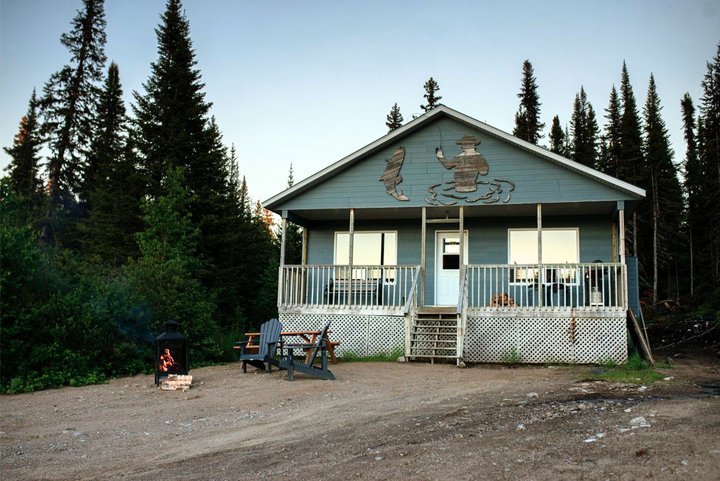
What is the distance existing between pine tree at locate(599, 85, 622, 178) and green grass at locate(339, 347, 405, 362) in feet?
79.8

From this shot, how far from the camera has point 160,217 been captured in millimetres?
19344

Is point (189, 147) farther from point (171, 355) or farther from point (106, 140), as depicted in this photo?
point (171, 355)

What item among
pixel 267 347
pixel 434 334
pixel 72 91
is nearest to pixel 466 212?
pixel 434 334

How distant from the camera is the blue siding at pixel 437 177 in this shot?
14281mm

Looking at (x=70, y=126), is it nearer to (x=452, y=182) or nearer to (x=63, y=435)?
(x=452, y=182)

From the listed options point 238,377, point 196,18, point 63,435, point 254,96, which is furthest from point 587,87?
point 63,435

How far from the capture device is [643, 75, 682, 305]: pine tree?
106ft

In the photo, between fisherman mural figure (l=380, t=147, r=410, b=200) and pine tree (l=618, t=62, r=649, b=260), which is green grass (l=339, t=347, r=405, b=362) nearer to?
fisherman mural figure (l=380, t=147, r=410, b=200)

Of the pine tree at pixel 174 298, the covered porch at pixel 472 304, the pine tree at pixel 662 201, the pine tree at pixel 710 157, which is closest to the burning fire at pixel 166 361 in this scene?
the pine tree at pixel 174 298

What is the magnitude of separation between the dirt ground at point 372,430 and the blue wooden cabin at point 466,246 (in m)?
2.98

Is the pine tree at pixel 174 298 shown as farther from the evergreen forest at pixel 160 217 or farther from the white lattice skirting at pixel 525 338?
the white lattice skirting at pixel 525 338

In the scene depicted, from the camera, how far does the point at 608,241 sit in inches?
616

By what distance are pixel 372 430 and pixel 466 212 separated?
9.85 meters

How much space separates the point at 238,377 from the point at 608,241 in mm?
9765
